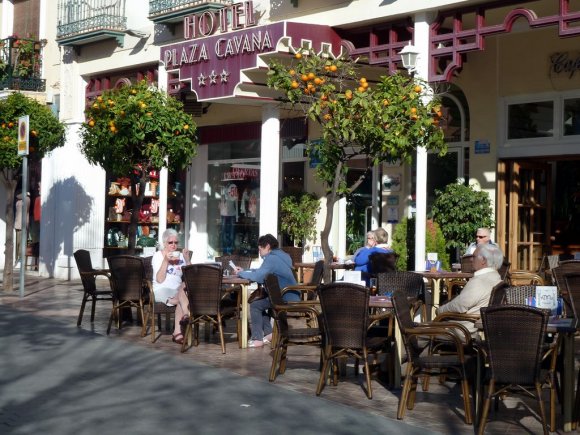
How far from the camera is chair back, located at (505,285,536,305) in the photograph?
32.9ft

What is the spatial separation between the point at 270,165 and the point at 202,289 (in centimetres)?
647

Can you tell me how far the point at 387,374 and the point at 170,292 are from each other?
12.7ft

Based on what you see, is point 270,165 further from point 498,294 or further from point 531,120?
point 498,294

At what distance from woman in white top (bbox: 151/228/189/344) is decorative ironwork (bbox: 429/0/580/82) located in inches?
192

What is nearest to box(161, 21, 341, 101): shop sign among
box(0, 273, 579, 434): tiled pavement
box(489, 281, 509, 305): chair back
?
box(0, 273, 579, 434): tiled pavement

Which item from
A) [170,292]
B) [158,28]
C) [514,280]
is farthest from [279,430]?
[158,28]

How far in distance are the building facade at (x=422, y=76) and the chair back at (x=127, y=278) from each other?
4.56 meters

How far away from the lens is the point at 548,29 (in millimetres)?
16469

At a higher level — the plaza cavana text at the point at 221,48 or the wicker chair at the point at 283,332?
the plaza cavana text at the point at 221,48

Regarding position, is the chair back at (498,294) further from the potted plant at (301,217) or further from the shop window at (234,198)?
the shop window at (234,198)

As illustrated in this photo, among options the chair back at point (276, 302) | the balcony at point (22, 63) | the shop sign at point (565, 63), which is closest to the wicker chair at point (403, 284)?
the chair back at point (276, 302)

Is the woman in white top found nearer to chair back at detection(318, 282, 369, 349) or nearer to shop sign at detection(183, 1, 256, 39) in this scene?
chair back at detection(318, 282, 369, 349)

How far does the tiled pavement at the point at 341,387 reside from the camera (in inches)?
340

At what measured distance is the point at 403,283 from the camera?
11609 millimetres
